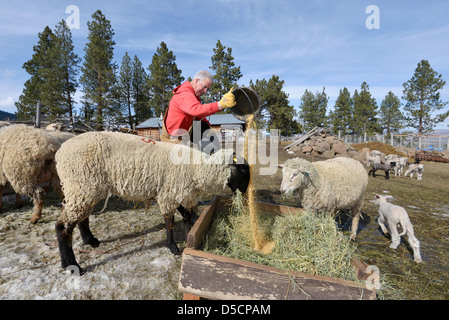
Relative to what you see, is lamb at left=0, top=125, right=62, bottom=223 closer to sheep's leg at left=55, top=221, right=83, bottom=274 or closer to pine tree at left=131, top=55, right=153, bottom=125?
sheep's leg at left=55, top=221, right=83, bottom=274

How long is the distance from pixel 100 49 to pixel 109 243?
115ft

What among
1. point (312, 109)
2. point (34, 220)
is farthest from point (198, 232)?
Result: point (312, 109)

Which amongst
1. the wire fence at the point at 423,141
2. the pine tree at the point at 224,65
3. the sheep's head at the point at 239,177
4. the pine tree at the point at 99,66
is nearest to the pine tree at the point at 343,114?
the wire fence at the point at 423,141

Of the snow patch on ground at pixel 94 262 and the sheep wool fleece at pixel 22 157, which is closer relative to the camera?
the snow patch on ground at pixel 94 262

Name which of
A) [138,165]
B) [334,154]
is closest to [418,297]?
[138,165]

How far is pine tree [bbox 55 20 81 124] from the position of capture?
91.7 ft

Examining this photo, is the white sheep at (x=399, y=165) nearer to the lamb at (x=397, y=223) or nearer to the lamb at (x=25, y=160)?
the lamb at (x=397, y=223)

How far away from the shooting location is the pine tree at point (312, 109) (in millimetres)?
59281

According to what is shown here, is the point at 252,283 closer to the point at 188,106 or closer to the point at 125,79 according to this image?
the point at 188,106

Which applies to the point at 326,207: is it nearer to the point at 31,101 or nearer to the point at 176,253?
the point at 176,253

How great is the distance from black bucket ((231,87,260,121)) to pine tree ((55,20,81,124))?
36.3 m

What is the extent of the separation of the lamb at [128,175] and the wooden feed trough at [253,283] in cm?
141

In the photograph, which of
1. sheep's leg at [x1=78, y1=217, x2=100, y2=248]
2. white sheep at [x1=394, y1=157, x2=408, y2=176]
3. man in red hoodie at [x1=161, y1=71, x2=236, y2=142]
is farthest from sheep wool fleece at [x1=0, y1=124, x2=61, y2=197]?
white sheep at [x1=394, y1=157, x2=408, y2=176]

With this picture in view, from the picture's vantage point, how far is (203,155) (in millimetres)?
3264
